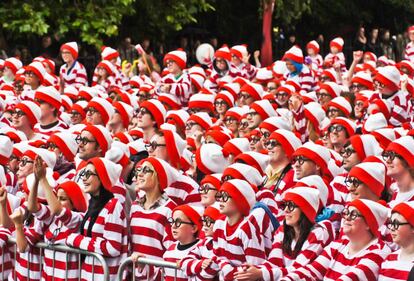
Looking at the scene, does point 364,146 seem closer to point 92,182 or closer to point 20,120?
point 92,182

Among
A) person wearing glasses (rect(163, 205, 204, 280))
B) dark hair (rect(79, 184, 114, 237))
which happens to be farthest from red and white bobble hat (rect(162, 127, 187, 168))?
person wearing glasses (rect(163, 205, 204, 280))

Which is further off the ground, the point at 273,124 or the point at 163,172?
the point at 163,172

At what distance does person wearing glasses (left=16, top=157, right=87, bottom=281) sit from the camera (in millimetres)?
9969

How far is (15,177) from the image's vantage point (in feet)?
38.2

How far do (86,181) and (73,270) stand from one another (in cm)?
66

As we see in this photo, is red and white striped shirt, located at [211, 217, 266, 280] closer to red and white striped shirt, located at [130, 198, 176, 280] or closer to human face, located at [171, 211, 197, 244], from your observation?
human face, located at [171, 211, 197, 244]

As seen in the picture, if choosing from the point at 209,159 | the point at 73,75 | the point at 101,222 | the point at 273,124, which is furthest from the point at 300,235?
the point at 73,75

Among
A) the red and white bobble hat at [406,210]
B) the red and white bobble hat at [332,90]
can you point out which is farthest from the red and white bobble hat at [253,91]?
the red and white bobble hat at [406,210]

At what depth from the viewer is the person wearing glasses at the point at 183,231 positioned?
9.57 m

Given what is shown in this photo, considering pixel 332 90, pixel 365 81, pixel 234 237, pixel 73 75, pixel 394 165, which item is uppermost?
pixel 394 165

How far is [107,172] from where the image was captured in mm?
9969

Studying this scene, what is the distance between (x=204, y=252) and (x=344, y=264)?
1141mm

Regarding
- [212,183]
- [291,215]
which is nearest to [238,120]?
[212,183]

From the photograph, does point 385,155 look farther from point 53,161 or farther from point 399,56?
point 399,56
